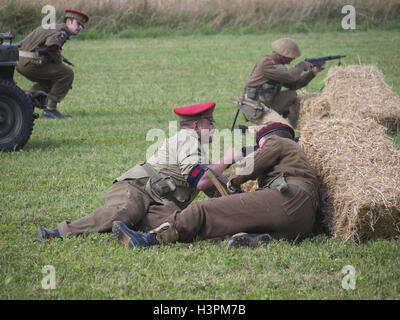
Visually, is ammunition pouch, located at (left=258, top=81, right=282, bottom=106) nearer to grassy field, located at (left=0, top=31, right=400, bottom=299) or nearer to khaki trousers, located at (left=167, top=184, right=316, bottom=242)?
grassy field, located at (left=0, top=31, right=400, bottom=299)

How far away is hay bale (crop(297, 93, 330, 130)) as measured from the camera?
11711 millimetres

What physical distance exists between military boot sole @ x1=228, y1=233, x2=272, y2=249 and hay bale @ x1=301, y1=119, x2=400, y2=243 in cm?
76

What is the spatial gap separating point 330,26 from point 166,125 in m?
16.9

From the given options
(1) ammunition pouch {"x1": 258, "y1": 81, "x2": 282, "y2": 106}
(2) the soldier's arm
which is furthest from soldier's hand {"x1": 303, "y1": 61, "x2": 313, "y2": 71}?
(1) ammunition pouch {"x1": 258, "y1": 81, "x2": 282, "y2": 106}

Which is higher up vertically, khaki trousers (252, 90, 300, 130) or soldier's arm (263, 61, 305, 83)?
soldier's arm (263, 61, 305, 83)

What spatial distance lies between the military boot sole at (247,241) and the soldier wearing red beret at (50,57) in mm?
8030

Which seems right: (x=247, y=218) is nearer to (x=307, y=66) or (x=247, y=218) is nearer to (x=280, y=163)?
(x=280, y=163)

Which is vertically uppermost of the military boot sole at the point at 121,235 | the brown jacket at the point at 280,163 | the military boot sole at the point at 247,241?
the brown jacket at the point at 280,163

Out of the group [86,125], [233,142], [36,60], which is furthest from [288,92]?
[36,60]

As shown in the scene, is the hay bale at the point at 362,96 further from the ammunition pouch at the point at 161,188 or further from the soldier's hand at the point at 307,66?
the ammunition pouch at the point at 161,188

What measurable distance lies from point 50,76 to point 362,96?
21.1 ft

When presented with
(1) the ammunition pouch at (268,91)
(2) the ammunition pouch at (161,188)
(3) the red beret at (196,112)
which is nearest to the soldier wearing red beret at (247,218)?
(2) the ammunition pouch at (161,188)

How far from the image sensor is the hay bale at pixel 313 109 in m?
11.7

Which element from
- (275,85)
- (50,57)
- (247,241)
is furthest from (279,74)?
(247,241)
